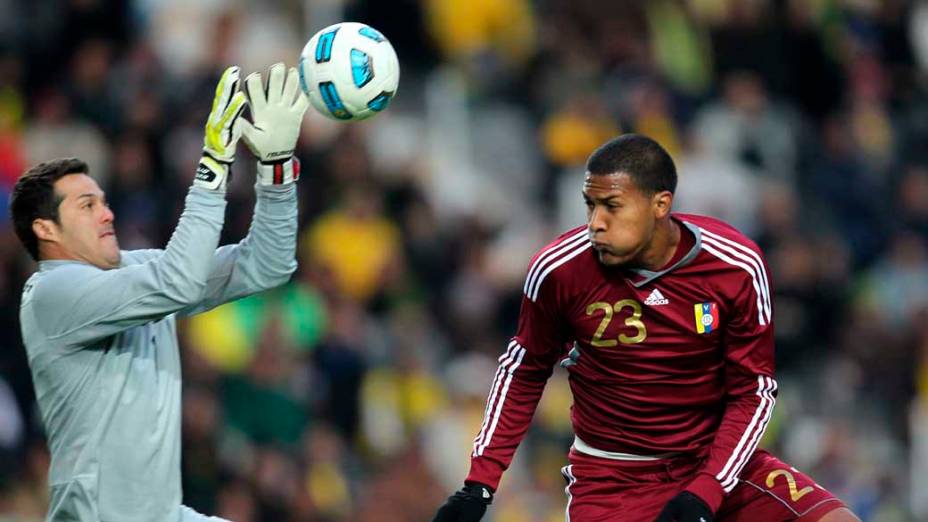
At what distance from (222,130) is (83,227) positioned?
2.00 feet

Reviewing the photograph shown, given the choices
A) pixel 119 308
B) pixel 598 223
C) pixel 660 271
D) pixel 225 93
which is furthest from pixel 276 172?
pixel 660 271

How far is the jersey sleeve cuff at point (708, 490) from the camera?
546 cm

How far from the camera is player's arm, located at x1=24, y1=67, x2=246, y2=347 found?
5418 millimetres

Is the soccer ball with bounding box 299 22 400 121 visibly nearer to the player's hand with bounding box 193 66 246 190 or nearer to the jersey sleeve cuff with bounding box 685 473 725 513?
the player's hand with bounding box 193 66 246 190

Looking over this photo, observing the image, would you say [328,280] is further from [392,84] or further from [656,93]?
[392,84]

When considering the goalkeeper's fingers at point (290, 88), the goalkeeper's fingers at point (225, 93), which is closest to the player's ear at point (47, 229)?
the goalkeeper's fingers at point (225, 93)

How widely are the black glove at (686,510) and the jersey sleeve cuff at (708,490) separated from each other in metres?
0.02

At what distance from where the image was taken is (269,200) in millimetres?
5812

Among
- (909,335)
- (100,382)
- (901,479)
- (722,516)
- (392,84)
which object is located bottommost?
(901,479)

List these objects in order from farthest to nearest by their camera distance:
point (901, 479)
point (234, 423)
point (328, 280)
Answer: point (901, 479), point (328, 280), point (234, 423)

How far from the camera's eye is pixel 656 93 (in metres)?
12.6

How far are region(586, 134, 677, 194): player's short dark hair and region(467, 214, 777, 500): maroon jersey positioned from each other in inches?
10.7

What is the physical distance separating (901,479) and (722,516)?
626 cm

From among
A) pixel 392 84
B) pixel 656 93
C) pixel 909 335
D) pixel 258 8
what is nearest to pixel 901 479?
pixel 909 335
